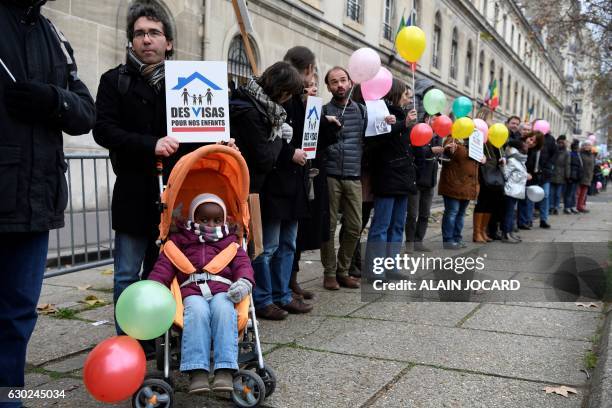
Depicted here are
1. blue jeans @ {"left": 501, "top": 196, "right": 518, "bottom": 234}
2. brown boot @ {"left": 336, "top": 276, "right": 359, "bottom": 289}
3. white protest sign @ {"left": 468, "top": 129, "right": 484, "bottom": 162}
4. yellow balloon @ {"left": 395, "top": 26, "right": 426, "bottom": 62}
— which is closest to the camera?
brown boot @ {"left": 336, "top": 276, "right": 359, "bottom": 289}

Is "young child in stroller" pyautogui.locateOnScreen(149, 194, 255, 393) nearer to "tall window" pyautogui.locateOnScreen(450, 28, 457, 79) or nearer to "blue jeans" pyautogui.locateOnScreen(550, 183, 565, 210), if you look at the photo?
"blue jeans" pyautogui.locateOnScreen(550, 183, 565, 210)

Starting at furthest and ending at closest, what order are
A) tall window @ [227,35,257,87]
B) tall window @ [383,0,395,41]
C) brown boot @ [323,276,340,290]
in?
tall window @ [383,0,395,41] → tall window @ [227,35,257,87] → brown boot @ [323,276,340,290]

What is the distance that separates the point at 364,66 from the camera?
5656mm

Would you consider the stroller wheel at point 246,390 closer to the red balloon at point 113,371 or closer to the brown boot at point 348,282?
the red balloon at point 113,371

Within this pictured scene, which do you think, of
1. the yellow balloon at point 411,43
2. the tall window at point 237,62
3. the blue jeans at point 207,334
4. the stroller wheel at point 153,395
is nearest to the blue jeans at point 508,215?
the yellow balloon at point 411,43

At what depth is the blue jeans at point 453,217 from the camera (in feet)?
28.5

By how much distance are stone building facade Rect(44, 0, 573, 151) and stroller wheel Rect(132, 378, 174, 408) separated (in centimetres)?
691

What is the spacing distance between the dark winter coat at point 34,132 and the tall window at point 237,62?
10209 mm

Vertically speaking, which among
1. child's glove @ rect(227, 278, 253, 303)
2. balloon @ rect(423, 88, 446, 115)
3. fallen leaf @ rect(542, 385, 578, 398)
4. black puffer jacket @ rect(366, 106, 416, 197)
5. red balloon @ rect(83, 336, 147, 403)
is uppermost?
balloon @ rect(423, 88, 446, 115)

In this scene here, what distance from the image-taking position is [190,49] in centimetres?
1140

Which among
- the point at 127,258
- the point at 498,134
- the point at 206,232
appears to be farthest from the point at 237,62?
the point at 206,232

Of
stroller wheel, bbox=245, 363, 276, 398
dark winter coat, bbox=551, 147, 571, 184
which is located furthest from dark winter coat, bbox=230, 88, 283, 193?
dark winter coat, bbox=551, 147, 571, 184

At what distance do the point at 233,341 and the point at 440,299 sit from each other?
10.0ft

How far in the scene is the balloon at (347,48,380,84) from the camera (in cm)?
564
